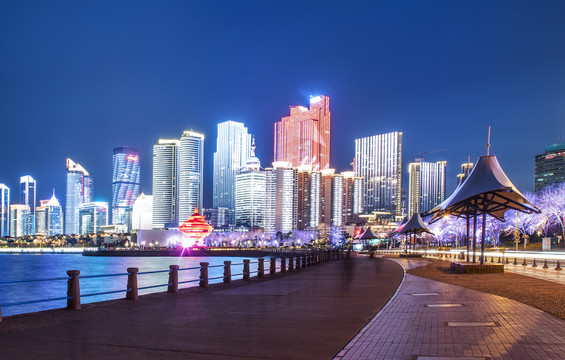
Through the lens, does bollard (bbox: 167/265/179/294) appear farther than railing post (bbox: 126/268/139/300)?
Yes

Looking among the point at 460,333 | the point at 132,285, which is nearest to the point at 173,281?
the point at 132,285

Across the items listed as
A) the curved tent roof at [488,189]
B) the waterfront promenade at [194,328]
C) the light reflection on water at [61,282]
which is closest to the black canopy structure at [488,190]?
the curved tent roof at [488,189]

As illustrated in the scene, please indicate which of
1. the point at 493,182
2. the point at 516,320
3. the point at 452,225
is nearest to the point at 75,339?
the point at 516,320

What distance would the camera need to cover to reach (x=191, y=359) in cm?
690

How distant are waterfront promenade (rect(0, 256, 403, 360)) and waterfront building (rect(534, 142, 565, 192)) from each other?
594 feet

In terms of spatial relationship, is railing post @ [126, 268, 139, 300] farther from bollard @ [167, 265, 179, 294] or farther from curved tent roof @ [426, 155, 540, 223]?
curved tent roof @ [426, 155, 540, 223]

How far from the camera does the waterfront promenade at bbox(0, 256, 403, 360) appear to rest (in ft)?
24.3

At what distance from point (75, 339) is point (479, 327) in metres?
7.18

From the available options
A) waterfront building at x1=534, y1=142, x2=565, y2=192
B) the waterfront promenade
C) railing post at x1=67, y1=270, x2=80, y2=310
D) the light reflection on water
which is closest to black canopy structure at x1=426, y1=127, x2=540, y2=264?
the waterfront promenade

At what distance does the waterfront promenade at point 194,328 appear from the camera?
741cm

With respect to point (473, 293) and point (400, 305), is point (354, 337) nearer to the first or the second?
point (400, 305)

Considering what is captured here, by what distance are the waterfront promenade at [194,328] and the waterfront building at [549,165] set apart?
181 meters

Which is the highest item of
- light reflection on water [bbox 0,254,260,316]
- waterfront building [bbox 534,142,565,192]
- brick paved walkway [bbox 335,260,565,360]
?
waterfront building [bbox 534,142,565,192]

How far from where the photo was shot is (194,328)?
370 inches
